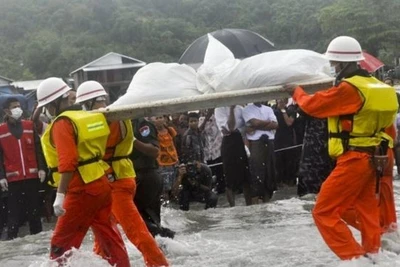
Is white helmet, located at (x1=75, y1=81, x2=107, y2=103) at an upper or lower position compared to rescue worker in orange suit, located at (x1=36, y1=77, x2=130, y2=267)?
upper

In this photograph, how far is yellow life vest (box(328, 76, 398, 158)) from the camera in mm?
6566

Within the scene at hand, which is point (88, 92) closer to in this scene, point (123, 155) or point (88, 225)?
point (123, 155)

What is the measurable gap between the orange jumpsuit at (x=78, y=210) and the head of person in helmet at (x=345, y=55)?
7.06 ft

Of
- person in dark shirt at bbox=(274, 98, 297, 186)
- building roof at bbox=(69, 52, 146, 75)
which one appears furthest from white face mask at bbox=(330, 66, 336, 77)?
building roof at bbox=(69, 52, 146, 75)

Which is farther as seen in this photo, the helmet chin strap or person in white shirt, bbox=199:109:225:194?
person in white shirt, bbox=199:109:225:194

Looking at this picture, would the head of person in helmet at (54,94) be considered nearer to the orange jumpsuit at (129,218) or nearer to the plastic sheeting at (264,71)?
the orange jumpsuit at (129,218)

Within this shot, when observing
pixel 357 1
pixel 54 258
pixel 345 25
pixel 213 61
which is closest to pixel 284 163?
pixel 213 61

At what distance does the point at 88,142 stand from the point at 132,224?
3.35 ft

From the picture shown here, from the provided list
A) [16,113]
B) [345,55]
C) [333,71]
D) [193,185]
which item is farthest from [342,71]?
[193,185]

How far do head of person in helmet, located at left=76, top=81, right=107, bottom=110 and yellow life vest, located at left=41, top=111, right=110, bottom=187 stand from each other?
600 millimetres

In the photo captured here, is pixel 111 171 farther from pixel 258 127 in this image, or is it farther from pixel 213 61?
pixel 258 127

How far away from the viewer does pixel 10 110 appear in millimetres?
10914

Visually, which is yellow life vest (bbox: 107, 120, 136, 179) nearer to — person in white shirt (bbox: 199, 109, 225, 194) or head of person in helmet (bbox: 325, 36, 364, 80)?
head of person in helmet (bbox: 325, 36, 364, 80)

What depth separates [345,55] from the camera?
23.0ft
